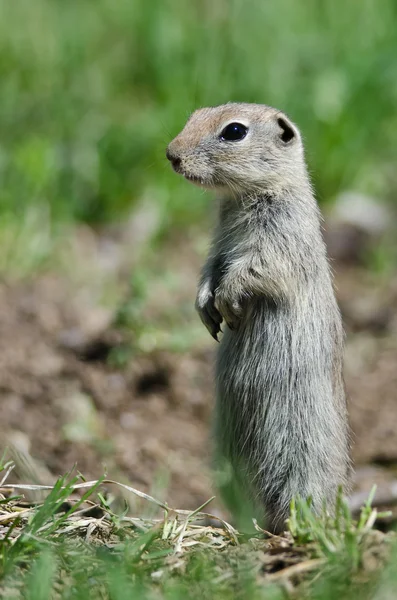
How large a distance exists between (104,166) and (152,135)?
0.52 m

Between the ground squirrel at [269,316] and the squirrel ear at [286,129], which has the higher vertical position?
the squirrel ear at [286,129]

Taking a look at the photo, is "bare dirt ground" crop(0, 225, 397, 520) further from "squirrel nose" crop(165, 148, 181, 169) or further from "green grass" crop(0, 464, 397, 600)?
"squirrel nose" crop(165, 148, 181, 169)

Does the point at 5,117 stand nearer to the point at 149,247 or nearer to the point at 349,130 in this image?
the point at 149,247

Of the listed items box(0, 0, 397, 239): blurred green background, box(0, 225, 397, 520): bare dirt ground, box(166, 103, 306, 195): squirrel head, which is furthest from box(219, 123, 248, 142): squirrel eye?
box(0, 0, 397, 239): blurred green background

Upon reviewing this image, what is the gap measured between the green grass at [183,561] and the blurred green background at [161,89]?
179 inches

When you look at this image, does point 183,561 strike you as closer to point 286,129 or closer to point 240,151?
point 240,151

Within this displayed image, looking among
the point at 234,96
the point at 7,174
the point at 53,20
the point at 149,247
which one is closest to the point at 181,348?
the point at 149,247

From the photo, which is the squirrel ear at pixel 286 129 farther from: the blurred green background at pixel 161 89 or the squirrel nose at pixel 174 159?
the blurred green background at pixel 161 89

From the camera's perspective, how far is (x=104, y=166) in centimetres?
841

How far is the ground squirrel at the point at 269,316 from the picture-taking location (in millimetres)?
4242

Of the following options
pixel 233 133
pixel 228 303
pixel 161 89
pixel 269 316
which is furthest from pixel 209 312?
pixel 161 89

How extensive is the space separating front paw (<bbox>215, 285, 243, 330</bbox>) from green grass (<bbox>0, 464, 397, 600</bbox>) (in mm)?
1050

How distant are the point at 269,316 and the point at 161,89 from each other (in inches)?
207

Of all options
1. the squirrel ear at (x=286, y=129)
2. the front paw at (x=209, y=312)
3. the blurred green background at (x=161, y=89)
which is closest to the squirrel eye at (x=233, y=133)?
the squirrel ear at (x=286, y=129)
